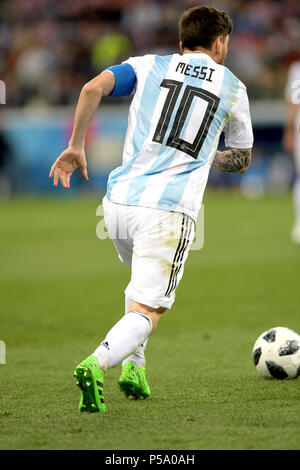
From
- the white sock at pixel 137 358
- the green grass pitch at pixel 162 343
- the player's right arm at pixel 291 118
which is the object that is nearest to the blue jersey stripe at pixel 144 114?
the white sock at pixel 137 358

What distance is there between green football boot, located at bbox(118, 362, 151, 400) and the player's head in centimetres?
167

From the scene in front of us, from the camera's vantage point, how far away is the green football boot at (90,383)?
3.61 meters

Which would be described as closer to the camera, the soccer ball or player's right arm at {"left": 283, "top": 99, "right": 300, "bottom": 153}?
the soccer ball

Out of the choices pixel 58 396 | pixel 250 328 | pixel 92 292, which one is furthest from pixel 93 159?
pixel 58 396

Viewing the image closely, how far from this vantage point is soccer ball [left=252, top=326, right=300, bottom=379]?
465 centimetres

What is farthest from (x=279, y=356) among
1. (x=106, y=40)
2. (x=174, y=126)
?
(x=106, y=40)

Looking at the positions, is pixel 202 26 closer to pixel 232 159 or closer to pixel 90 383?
pixel 232 159

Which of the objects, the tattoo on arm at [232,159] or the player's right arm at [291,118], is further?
the player's right arm at [291,118]

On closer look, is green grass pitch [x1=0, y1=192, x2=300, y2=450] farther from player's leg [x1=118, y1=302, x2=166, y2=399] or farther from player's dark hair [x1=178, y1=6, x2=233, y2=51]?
player's dark hair [x1=178, y1=6, x2=233, y2=51]

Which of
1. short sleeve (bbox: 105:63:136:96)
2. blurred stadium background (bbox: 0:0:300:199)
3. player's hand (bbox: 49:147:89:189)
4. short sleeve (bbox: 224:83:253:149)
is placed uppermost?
short sleeve (bbox: 105:63:136:96)

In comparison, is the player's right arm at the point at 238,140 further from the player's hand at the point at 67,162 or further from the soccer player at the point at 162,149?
the player's hand at the point at 67,162

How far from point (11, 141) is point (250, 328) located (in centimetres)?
1967

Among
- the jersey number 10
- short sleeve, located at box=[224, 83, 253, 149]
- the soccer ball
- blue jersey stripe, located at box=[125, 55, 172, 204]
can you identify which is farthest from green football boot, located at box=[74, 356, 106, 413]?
short sleeve, located at box=[224, 83, 253, 149]

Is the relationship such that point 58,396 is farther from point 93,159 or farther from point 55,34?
point 55,34
